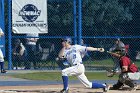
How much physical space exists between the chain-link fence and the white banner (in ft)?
1.65

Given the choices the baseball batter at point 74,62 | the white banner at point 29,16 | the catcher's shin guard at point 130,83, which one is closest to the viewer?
the baseball batter at point 74,62

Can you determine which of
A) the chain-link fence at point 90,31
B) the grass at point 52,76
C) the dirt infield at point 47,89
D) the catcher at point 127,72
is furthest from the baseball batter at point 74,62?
the chain-link fence at point 90,31

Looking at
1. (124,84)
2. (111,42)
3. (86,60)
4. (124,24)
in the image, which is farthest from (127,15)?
(124,84)

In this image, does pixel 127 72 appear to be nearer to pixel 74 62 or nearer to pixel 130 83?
pixel 130 83

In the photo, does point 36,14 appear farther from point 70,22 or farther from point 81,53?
point 81,53

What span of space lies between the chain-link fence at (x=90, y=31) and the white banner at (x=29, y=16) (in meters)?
0.50

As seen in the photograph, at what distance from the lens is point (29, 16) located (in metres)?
23.8

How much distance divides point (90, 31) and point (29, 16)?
256 inches

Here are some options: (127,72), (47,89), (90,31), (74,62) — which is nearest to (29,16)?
(90,31)

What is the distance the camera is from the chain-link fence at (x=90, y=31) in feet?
80.2

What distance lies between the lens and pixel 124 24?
29.3 m

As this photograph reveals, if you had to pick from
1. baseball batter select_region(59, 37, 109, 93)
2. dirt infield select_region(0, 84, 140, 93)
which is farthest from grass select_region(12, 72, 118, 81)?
baseball batter select_region(59, 37, 109, 93)

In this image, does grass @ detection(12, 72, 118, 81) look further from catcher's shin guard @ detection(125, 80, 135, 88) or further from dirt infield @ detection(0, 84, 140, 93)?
catcher's shin guard @ detection(125, 80, 135, 88)

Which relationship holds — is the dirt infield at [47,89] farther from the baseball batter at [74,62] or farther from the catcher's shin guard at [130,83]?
the baseball batter at [74,62]
